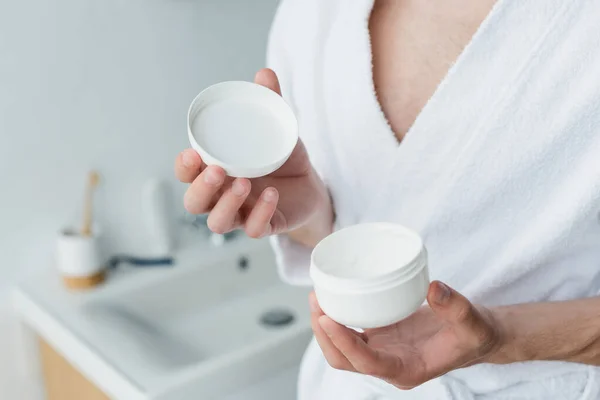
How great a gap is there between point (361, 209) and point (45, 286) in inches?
34.8

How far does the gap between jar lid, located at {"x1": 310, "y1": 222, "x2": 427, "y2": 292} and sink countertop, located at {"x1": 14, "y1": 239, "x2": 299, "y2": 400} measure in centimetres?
62

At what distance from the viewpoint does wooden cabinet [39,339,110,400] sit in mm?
1370

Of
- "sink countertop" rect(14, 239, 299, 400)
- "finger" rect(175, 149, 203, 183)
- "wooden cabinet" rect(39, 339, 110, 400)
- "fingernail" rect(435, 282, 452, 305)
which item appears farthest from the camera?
"wooden cabinet" rect(39, 339, 110, 400)

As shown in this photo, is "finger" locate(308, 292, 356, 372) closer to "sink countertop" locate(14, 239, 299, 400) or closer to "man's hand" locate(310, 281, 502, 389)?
"man's hand" locate(310, 281, 502, 389)

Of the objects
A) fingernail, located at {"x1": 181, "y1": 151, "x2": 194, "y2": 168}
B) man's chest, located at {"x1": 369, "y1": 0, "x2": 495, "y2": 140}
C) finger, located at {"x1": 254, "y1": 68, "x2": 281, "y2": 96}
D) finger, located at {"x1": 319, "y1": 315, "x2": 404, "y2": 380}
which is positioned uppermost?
man's chest, located at {"x1": 369, "y1": 0, "x2": 495, "y2": 140}

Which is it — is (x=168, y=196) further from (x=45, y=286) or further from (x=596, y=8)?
(x=596, y=8)

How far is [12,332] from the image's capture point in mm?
1508

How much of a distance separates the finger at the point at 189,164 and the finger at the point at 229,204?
0.13 feet

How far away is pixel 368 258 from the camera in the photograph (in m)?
0.67

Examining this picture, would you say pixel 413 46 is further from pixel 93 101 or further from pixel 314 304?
pixel 93 101

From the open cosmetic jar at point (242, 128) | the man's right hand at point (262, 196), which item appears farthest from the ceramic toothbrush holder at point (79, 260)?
the open cosmetic jar at point (242, 128)

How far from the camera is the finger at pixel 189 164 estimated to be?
0.68 m

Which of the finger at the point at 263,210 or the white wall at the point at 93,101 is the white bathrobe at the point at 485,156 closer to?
the finger at the point at 263,210

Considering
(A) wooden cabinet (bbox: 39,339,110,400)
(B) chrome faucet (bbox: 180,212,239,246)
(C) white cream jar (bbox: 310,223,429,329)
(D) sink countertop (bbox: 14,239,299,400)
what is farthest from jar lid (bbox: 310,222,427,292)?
(B) chrome faucet (bbox: 180,212,239,246)
